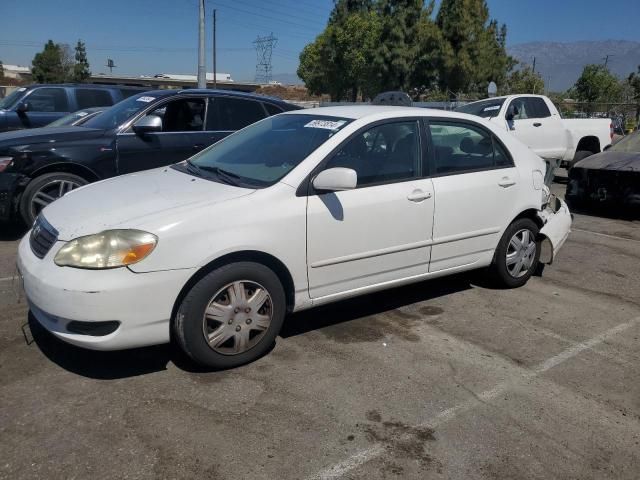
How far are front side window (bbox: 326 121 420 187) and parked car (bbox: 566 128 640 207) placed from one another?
5493 millimetres

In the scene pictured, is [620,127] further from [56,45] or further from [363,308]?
[56,45]

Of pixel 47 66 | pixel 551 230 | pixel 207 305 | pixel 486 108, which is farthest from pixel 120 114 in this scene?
pixel 47 66

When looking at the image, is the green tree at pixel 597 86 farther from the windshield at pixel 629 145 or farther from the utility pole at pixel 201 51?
the windshield at pixel 629 145

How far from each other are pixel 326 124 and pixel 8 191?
12.7 feet

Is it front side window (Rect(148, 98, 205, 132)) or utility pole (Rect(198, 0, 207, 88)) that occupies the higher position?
utility pole (Rect(198, 0, 207, 88))

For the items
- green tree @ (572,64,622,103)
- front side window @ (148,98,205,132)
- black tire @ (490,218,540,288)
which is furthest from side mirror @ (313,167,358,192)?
green tree @ (572,64,622,103)

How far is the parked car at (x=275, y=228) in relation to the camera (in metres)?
3.14

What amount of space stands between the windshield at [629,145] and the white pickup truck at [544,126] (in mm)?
2199

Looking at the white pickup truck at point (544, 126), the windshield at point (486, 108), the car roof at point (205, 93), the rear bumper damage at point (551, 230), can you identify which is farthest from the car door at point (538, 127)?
the rear bumper damage at point (551, 230)

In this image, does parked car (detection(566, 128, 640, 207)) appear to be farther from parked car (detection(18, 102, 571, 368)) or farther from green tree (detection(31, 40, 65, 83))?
green tree (detection(31, 40, 65, 83))

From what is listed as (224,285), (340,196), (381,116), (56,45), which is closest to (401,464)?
(224,285)

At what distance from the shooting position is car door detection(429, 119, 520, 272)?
4.40m

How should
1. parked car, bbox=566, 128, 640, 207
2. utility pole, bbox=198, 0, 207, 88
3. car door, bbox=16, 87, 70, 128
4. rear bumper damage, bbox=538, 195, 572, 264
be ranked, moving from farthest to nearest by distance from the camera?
utility pole, bbox=198, 0, 207, 88, car door, bbox=16, 87, 70, 128, parked car, bbox=566, 128, 640, 207, rear bumper damage, bbox=538, 195, 572, 264

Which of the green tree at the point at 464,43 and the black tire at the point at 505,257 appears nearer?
the black tire at the point at 505,257
